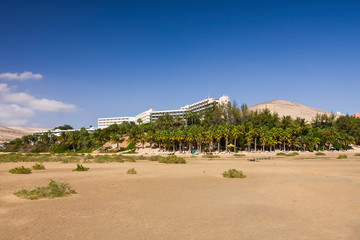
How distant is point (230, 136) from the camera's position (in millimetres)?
78688

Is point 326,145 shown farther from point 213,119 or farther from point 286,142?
point 213,119

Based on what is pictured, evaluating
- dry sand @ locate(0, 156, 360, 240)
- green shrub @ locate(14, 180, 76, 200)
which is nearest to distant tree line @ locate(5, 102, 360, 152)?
dry sand @ locate(0, 156, 360, 240)

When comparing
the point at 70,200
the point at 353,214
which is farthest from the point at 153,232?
the point at 353,214

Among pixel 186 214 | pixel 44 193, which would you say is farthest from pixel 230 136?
pixel 186 214

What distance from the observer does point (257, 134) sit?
78938 millimetres

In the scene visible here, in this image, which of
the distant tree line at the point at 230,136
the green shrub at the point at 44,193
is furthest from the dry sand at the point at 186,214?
the distant tree line at the point at 230,136

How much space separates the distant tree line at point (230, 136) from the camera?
7869 centimetres

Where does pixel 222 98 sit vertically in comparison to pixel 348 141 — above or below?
above

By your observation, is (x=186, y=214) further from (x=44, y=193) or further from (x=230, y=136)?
(x=230, y=136)

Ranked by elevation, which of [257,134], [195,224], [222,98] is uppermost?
[222,98]

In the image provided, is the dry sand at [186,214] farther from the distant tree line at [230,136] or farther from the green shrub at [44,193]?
the distant tree line at [230,136]

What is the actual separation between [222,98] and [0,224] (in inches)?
6074

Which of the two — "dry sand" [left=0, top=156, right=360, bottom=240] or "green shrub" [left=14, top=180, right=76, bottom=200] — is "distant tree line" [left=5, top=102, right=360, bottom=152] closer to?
"dry sand" [left=0, top=156, right=360, bottom=240]

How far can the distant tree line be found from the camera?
3098 inches
